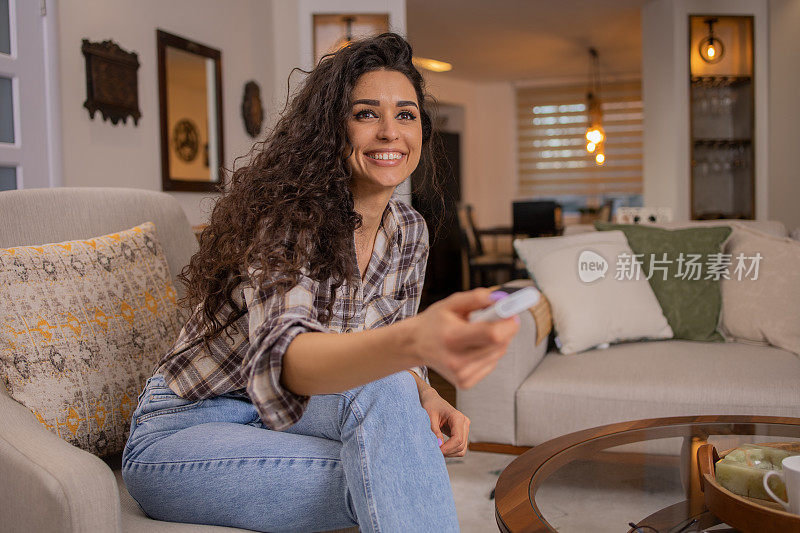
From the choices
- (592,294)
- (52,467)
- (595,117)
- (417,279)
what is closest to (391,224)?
(417,279)

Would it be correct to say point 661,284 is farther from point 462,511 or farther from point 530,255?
point 462,511

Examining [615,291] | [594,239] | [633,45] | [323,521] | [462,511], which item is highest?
[633,45]

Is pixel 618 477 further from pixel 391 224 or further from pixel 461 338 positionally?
pixel 461 338

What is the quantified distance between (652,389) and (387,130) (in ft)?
4.23

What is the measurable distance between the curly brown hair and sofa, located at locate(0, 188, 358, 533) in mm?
273

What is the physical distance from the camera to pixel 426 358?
0.65m

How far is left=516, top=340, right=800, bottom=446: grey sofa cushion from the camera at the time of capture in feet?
6.42

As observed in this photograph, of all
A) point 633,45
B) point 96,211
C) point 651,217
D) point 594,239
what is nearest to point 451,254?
point 633,45

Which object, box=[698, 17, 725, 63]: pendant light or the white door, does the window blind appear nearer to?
box=[698, 17, 725, 63]: pendant light

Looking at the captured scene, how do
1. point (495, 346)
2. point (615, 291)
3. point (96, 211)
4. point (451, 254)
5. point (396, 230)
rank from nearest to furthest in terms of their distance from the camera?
point (495, 346), point (396, 230), point (96, 211), point (615, 291), point (451, 254)

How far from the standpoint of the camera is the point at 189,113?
363 cm

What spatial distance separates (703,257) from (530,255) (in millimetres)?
617

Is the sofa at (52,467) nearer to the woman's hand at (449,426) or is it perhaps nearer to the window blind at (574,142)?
the woman's hand at (449,426)

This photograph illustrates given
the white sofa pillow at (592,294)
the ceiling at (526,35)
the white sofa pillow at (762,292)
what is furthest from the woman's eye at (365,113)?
the ceiling at (526,35)
